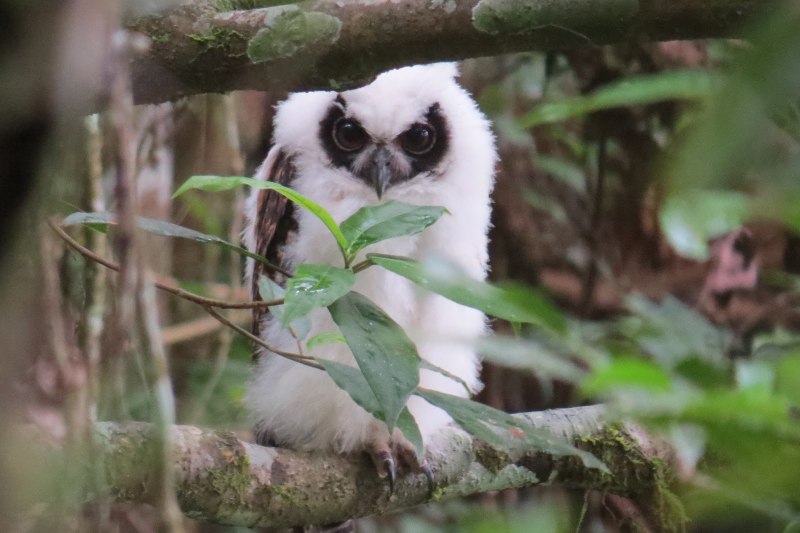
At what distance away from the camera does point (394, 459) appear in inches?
96.6

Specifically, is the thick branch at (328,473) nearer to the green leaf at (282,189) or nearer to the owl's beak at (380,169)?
the green leaf at (282,189)

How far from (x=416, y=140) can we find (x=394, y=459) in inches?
36.2

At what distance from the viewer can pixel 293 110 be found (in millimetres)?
2936

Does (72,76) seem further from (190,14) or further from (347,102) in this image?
(347,102)

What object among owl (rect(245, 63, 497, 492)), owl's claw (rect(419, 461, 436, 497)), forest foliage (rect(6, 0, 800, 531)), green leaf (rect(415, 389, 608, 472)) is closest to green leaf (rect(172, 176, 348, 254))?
forest foliage (rect(6, 0, 800, 531))

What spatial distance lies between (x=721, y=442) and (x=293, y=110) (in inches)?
91.3

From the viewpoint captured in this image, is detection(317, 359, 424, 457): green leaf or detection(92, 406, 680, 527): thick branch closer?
detection(317, 359, 424, 457): green leaf

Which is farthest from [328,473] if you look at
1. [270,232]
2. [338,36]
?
[338,36]

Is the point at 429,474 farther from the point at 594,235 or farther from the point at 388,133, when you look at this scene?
the point at 594,235

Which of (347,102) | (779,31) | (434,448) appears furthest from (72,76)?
(347,102)

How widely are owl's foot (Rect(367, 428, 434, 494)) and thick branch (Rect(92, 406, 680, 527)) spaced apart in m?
0.02

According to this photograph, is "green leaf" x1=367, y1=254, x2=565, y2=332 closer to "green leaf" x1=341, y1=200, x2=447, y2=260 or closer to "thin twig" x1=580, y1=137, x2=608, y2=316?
"green leaf" x1=341, y1=200, x2=447, y2=260

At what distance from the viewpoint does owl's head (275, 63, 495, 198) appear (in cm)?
279

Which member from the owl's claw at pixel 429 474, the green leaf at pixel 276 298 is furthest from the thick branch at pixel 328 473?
the green leaf at pixel 276 298
